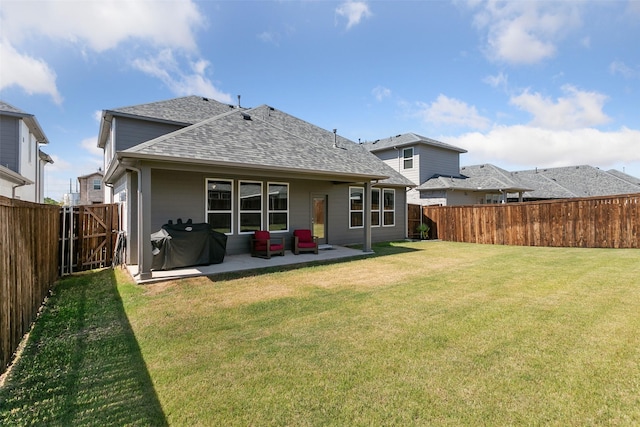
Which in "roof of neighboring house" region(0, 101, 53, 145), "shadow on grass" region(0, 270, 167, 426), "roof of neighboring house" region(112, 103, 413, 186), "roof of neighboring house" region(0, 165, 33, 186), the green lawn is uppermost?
"roof of neighboring house" region(0, 101, 53, 145)

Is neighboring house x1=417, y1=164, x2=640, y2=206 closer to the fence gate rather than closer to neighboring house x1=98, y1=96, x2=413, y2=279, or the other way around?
neighboring house x1=98, y1=96, x2=413, y2=279

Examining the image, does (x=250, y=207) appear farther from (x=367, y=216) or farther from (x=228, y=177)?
(x=367, y=216)

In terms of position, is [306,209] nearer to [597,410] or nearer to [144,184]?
[144,184]

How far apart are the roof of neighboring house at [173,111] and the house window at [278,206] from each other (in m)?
4.85

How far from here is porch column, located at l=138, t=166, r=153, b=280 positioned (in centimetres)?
701

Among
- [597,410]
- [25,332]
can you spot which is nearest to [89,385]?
[25,332]

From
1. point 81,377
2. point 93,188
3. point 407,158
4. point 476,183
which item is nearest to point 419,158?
point 407,158

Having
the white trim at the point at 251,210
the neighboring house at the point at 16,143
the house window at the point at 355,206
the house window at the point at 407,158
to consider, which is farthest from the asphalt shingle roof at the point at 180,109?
the house window at the point at 407,158

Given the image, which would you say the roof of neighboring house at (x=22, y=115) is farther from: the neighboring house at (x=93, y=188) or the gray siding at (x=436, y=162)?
the neighboring house at (x=93, y=188)

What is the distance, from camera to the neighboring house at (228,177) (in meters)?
7.64

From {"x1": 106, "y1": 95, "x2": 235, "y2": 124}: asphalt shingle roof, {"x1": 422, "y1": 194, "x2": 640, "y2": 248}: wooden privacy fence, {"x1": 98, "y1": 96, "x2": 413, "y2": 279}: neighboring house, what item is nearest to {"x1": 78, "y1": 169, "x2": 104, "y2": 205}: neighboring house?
{"x1": 98, "y1": 96, "x2": 413, "y2": 279}: neighboring house

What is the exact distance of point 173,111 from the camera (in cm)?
1301

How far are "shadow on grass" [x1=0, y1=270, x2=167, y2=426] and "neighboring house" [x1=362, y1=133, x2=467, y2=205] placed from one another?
1829cm

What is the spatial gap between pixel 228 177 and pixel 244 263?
2896 mm
